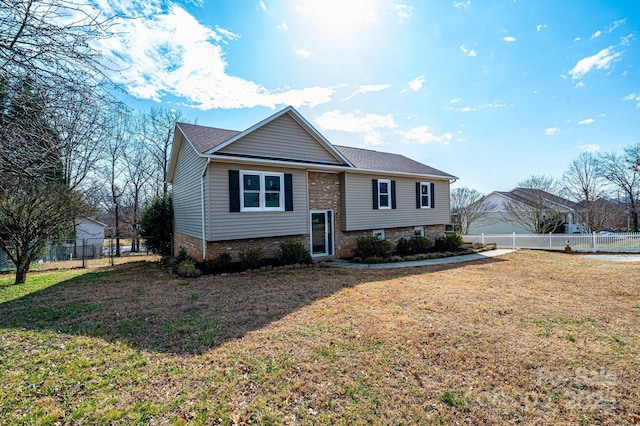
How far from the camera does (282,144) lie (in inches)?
434

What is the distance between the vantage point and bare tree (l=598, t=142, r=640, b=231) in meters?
24.6

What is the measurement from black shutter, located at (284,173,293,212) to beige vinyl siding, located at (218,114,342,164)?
85cm

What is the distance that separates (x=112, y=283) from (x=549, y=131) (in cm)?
2447

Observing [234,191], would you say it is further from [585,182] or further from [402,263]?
[585,182]

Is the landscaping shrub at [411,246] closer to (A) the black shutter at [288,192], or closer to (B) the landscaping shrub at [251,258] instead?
(A) the black shutter at [288,192]

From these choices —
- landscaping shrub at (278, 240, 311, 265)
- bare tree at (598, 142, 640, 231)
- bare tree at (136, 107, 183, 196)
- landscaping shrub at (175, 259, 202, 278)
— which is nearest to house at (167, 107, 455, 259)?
landscaping shrub at (278, 240, 311, 265)

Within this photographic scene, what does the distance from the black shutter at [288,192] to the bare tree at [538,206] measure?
20.3 metres

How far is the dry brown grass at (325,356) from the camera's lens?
9.05ft

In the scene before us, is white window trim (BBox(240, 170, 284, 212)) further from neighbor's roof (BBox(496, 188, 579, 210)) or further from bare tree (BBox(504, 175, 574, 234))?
neighbor's roof (BBox(496, 188, 579, 210))

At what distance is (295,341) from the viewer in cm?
422

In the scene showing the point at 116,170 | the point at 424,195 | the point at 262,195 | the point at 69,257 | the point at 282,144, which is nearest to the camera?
the point at 262,195

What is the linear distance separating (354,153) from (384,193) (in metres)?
3.20

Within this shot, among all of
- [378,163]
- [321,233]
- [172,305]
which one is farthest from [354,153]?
[172,305]

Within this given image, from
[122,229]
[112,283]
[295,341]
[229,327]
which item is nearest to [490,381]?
[295,341]
